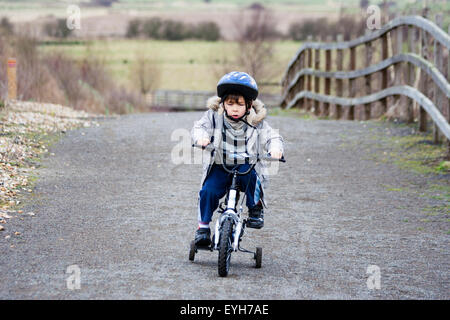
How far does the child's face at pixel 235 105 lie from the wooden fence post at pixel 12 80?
10.2 m

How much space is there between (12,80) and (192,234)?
9606 millimetres

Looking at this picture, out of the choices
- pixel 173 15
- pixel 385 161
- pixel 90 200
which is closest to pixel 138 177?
pixel 90 200

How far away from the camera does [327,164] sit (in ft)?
34.4

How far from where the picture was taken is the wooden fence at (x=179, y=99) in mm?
53656

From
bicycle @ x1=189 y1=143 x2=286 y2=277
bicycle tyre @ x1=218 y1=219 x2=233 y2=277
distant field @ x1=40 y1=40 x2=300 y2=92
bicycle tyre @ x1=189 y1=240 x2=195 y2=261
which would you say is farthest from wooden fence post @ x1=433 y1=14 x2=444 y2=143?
distant field @ x1=40 y1=40 x2=300 y2=92

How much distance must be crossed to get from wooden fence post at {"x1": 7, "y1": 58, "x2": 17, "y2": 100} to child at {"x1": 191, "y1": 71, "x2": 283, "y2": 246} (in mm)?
10143

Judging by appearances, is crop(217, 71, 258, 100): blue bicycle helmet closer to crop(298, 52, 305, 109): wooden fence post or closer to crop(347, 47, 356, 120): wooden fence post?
crop(347, 47, 356, 120): wooden fence post

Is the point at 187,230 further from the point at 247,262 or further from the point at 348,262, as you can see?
the point at 348,262

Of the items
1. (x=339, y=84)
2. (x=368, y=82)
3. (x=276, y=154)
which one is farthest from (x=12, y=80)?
(x=276, y=154)

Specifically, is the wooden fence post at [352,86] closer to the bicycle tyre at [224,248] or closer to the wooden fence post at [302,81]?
the wooden fence post at [302,81]

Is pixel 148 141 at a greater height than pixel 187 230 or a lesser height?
greater

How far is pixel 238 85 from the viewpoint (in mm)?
5574

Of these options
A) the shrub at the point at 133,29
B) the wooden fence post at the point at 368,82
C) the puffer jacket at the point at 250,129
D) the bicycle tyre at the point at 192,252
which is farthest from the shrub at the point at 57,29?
the shrub at the point at 133,29
